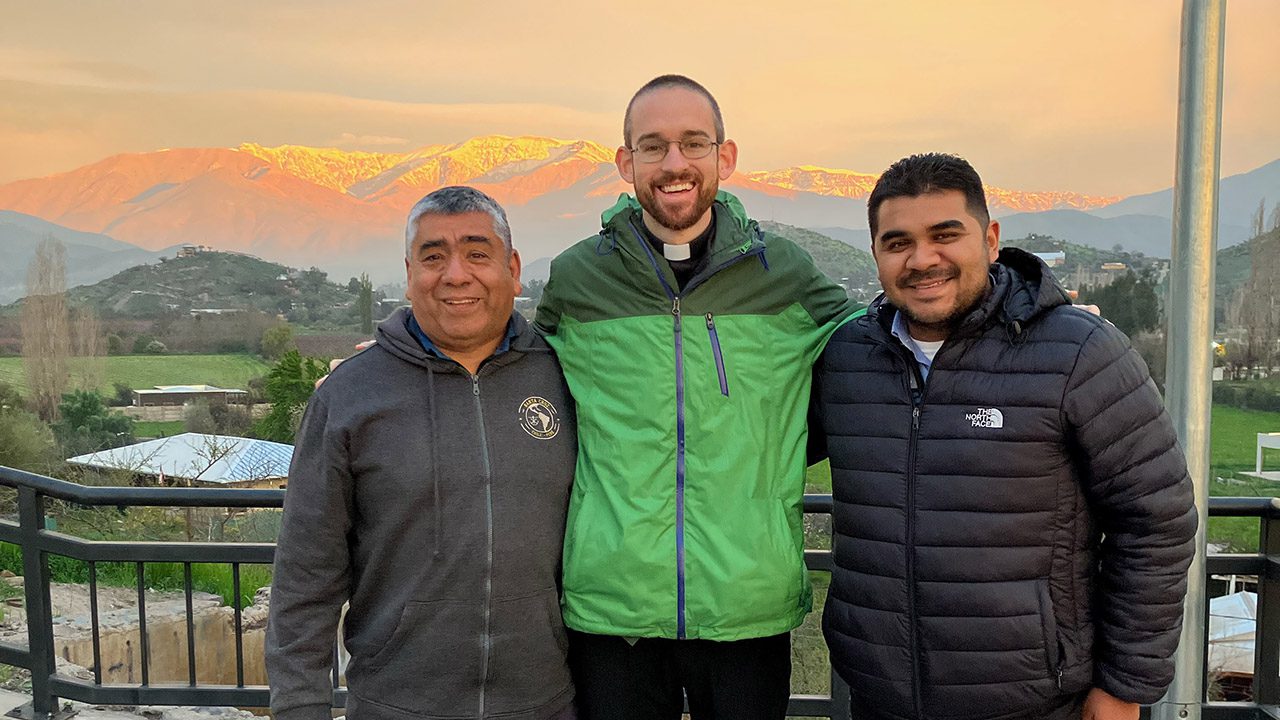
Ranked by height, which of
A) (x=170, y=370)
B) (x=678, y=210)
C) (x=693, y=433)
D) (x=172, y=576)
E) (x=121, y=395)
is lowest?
(x=172, y=576)

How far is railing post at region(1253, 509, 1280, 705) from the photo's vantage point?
2863 millimetres

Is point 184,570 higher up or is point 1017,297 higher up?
point 1017,297

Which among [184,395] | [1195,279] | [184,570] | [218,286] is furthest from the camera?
[184,395]

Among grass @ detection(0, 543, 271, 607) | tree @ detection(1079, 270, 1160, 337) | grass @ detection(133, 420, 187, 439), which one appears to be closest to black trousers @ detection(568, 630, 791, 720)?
tree @ detection(1079, 270, 1160, 337)

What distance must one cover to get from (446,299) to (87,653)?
460 inches

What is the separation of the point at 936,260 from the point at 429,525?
1299mm

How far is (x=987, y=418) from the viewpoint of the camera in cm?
190

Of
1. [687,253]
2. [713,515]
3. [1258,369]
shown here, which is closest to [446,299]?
[687,253]

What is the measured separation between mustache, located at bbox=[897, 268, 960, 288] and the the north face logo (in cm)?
30

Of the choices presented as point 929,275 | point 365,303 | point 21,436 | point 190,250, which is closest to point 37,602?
point 929,275

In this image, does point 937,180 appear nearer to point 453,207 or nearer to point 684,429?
point 684,429

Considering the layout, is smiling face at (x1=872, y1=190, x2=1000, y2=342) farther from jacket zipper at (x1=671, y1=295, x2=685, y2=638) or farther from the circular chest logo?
the circular chest logo

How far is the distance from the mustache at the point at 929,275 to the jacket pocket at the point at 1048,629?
2.26ft

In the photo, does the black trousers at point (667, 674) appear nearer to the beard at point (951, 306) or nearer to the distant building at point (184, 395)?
the beard at point (951, 306)
